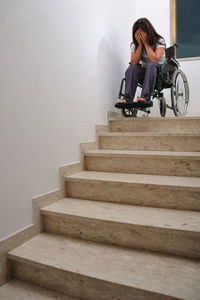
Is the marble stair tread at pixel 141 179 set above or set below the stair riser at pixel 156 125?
below

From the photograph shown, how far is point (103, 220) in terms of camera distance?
4.49ft

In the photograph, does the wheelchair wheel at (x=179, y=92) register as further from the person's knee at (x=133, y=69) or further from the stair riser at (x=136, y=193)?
the stair riser at (x=136, y=193)

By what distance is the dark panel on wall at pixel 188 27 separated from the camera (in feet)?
11.4

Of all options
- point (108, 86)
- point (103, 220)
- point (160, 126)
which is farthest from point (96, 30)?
point (103, 220)

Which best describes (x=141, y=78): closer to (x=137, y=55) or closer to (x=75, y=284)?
(x=137, y=55)

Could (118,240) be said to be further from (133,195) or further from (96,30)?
(96,30)

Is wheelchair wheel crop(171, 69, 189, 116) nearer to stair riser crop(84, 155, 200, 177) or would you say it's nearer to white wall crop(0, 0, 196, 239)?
white wall crop(0, 0, 196, 239)

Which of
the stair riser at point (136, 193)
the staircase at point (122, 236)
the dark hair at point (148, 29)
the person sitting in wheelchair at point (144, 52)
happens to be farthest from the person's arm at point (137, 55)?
the stair riser at point (136, 193)

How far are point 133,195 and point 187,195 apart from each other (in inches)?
13.1

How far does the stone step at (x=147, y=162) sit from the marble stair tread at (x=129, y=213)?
37cm

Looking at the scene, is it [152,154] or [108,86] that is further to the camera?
[108,86]

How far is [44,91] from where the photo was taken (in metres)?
1.61

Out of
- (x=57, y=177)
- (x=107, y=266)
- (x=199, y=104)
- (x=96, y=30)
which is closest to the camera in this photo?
(x=107, y=266)

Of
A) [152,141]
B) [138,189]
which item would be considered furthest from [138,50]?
[138,189]
